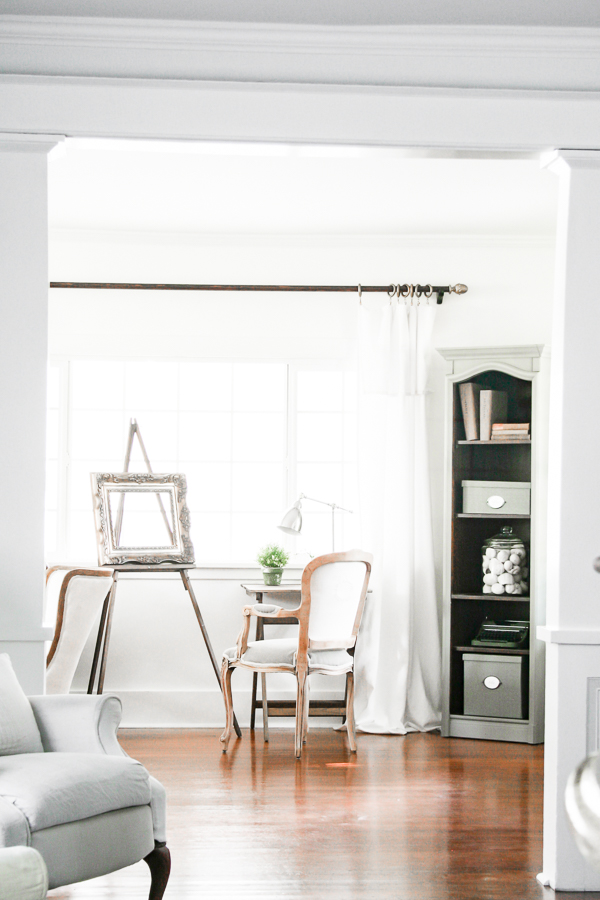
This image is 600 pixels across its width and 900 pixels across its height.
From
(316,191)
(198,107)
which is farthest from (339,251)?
(198,107)

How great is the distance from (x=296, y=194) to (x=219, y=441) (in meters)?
1.65

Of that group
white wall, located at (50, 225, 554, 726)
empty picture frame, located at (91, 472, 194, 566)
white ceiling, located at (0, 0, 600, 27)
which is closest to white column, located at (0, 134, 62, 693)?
white ceiling, located at (0, 0, 600, 27)

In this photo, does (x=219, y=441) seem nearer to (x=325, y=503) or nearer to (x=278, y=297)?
(x=325, y=503)

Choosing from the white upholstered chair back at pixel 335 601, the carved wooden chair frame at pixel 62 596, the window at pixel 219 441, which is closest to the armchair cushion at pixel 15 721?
the carved wooden chair frame at pixel 62 596

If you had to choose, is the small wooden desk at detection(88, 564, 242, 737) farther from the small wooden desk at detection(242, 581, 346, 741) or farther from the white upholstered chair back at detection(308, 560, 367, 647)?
the white upholstered chair back at detection(308, 560, 367, 647)

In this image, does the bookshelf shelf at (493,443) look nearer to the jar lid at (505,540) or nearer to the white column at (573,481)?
the jar lid at (505,540)

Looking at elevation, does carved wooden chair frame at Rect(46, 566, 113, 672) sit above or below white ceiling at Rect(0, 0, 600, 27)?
below

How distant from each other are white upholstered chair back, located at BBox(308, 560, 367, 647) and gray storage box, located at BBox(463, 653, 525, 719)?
852 millimetres

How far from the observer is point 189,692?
5262 millimetres

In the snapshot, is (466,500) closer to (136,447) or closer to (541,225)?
(541,225)

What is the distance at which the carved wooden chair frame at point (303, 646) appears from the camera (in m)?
4.47

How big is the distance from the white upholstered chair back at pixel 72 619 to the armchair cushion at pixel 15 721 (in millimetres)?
1451

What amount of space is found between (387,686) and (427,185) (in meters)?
2.93

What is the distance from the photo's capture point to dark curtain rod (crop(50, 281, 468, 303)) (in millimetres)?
5383
